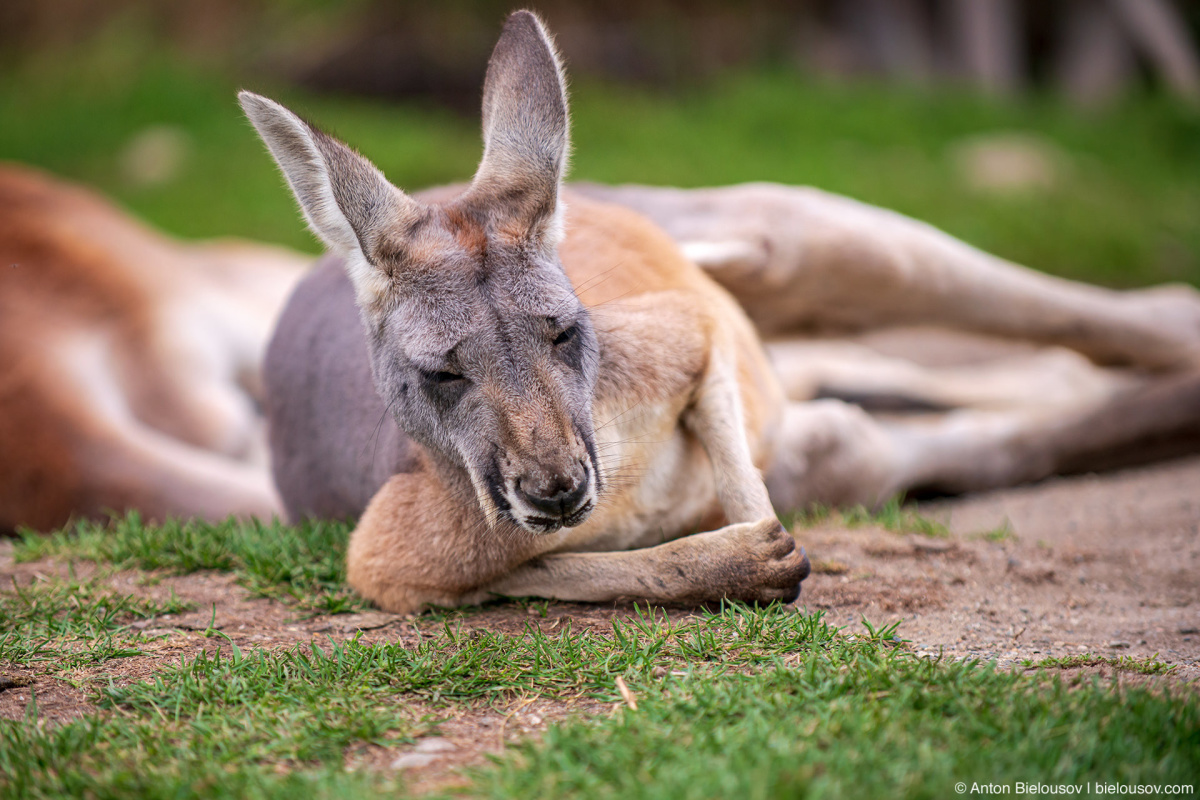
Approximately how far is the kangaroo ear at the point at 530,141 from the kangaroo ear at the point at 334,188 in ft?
0.76

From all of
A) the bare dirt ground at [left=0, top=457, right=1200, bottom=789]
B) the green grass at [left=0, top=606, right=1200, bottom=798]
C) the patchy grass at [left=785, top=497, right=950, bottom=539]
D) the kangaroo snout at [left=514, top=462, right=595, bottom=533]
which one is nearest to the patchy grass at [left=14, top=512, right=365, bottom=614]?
the bare dirt ground at [left=0, top=457, right=1200, bottom=789]

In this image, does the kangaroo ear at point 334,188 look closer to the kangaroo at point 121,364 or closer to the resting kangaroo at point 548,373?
the resting kangaroo at point 548,373

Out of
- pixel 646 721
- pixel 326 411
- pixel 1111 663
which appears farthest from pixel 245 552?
pixel 1111 663

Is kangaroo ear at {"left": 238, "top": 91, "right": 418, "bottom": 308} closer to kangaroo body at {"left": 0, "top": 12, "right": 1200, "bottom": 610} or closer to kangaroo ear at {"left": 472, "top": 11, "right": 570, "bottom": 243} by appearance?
kangaroo body at {"left": 0, "top": 12, "right": 1200, "bottom": 610}

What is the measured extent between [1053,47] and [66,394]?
9.88m

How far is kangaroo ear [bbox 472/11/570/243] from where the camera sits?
8.49ft

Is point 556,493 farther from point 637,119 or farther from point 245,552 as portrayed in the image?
point 637,119

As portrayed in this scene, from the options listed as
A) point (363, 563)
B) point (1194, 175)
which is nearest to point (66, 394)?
point (363, 563)

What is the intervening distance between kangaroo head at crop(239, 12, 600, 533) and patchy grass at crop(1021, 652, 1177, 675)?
99 centimetres

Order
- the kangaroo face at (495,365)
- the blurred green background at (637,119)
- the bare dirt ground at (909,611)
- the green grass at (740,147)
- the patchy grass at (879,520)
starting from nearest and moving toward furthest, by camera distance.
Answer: the bare dirt ground at (909,611), the kangaroo face at (495,365), the patchy grass at (879,520), the green grass at (740,147), the blurred green background at (637,119)

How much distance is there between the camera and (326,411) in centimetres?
326

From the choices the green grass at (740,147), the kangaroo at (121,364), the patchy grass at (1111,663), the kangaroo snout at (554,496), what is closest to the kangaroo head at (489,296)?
the kangaroo snout at (554,496)

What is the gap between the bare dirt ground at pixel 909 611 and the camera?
2172 millimetres

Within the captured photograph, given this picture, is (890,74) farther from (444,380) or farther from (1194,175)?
(444,380)
